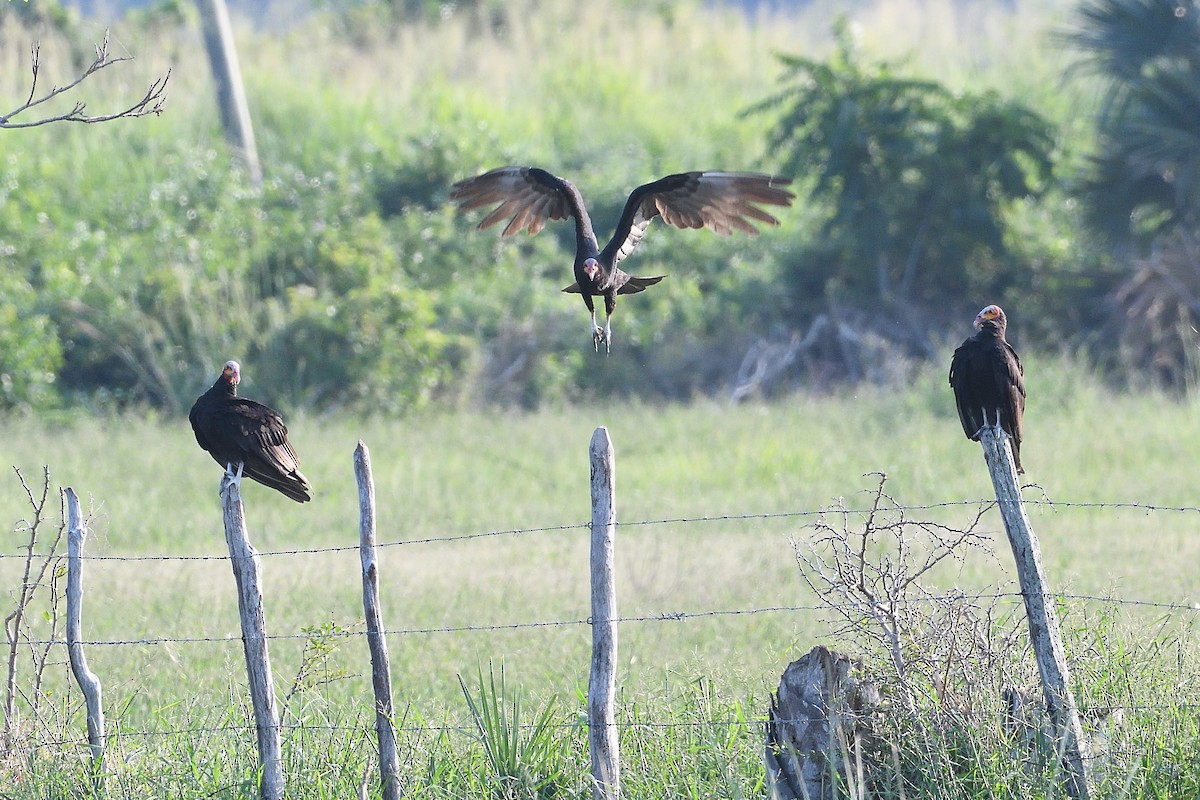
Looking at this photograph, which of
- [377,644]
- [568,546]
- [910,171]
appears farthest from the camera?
[910,171]

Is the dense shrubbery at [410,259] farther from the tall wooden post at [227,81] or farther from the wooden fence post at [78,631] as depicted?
the wooden fence post at [78,631]

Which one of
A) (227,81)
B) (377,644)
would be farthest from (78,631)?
(227,81)

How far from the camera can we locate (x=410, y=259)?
1520cm

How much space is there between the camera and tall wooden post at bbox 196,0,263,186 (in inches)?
649

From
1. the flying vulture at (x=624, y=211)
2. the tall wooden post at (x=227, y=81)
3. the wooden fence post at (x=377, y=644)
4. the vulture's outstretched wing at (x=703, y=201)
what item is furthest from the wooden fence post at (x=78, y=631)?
the tall wooden post at (x=227, y=81)

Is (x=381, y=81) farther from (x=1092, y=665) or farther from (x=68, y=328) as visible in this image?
(x=1092, y=665)

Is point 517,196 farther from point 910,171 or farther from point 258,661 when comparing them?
point 910,171

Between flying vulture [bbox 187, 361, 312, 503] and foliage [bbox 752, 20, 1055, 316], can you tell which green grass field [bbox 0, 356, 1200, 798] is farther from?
foliage [bbox 752, 20, 1055, 316]

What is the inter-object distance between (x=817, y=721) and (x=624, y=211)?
6.42ft

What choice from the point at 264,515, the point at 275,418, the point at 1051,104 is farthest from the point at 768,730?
the point at 1051,104

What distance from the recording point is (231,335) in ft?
45.2

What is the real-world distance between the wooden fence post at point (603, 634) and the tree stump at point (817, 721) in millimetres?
455

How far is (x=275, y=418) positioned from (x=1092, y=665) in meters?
2.72

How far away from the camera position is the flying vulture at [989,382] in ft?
16.1
